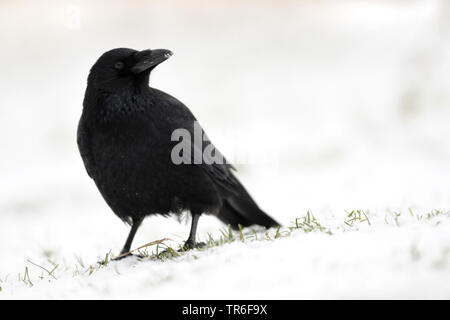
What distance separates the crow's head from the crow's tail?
4.99 ft

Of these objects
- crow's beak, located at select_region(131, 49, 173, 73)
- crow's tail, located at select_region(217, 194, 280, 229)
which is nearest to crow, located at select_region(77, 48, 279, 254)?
crow's beak, located at select_region(131, 49, 173, 73)

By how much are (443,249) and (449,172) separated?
6.87 metres

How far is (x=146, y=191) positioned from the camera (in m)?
4.41

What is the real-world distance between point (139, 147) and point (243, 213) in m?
1.59

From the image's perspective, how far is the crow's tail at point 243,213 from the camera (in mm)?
5391

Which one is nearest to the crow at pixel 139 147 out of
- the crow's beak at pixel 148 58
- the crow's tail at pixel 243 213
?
the crow's beak at pixel 148 58

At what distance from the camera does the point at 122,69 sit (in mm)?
4602

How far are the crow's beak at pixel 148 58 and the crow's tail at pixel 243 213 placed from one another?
157 centimetres

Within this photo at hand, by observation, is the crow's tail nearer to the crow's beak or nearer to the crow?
the crow

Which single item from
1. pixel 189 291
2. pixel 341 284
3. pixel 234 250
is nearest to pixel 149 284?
pixel 189 291

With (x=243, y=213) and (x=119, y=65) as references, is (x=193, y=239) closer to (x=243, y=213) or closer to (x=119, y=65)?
(x=243, y=213)

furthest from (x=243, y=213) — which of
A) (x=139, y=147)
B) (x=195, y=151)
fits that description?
(x=139, y=147)

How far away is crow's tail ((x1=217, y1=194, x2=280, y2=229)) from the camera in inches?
212
